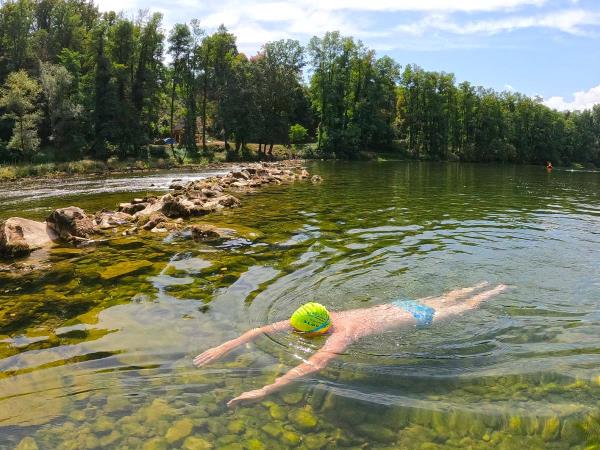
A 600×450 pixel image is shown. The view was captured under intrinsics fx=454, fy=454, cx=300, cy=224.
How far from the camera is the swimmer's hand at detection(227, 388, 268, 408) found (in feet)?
16.4

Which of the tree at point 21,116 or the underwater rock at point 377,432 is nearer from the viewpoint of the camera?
the underwater rock at point 377,432

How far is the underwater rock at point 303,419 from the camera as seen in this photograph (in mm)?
4656

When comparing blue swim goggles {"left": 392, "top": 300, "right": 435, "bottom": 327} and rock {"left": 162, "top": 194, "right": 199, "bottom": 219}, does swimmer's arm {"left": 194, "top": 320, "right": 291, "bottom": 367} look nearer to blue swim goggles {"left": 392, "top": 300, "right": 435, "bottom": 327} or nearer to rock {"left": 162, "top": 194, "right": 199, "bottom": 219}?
blue swim goggles {"left": 392, "top": 300, "right": 435, "bottom": 327}

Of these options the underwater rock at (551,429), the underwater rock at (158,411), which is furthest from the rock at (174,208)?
the underwater rock at (551,429)

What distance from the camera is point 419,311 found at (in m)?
7.20

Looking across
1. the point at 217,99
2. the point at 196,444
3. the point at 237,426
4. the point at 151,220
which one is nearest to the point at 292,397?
the point at 237,426

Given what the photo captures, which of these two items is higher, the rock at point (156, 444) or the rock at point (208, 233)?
the rock at point (208, 233)

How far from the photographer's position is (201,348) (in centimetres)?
638

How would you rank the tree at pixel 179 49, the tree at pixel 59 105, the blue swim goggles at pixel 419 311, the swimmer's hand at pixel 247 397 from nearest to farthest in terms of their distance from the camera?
the swimmer's hand at pixel 247 397 → the blue swim goggles at pixel 419 311 → the tree at pixel 59 105 → the tree at pixel 179 49

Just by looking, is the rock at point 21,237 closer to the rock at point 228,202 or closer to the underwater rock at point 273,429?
the rock at point 228,202

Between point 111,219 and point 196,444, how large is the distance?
42.7 feet

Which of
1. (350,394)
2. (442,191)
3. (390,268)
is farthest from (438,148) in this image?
(350,394)

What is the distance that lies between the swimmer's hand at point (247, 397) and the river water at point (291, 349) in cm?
12

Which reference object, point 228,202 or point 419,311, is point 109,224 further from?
point 419,311
